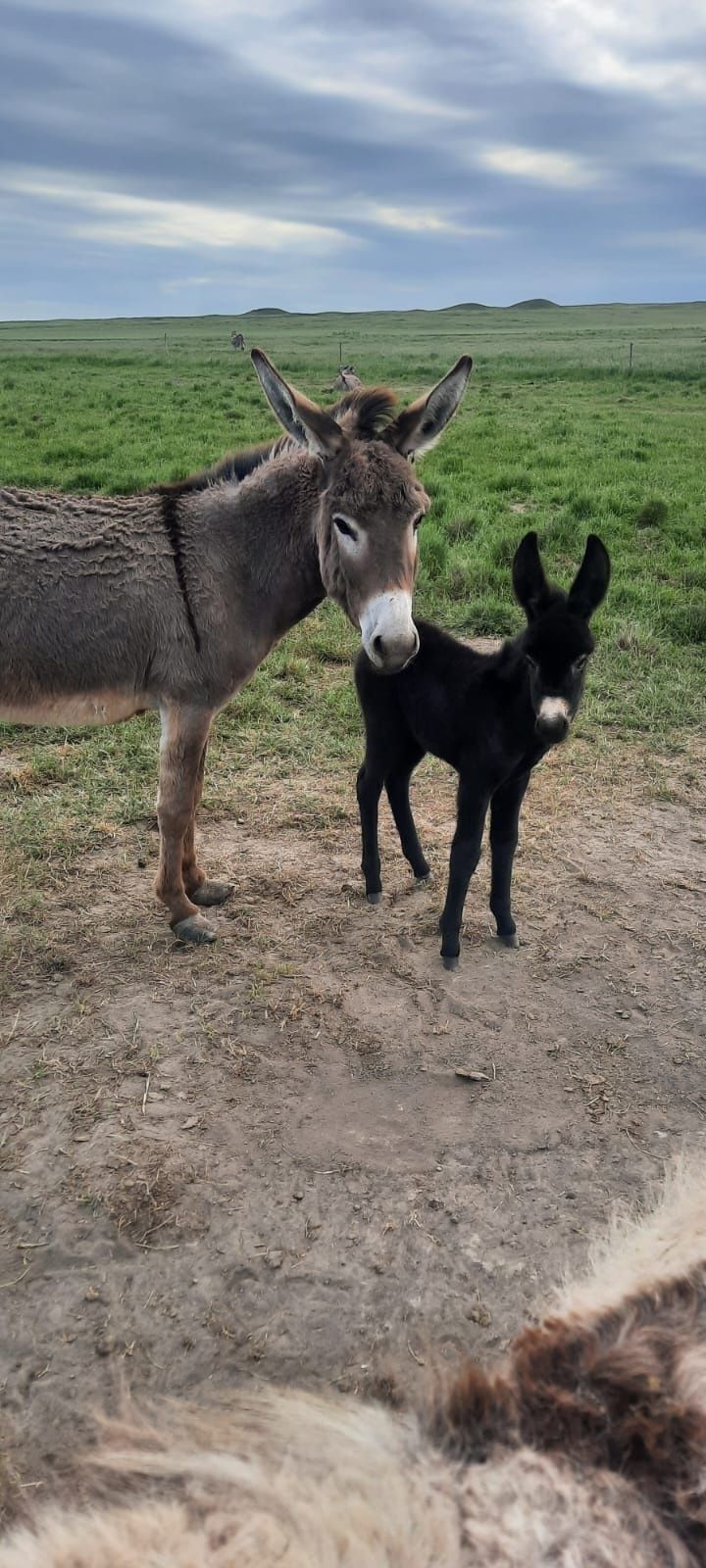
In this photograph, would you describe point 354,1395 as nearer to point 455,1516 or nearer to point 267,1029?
point 455,1516

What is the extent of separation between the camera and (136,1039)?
3521 mm

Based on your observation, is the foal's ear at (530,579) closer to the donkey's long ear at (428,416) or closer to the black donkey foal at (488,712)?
the black donkey foal at (488,712)

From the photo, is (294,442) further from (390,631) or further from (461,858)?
(461,858)

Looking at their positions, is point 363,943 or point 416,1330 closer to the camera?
point 416,1330

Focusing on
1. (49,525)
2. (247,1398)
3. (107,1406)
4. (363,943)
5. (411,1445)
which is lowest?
(107,1406)

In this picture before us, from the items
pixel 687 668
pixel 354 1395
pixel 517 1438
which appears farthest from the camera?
pixel 687 668

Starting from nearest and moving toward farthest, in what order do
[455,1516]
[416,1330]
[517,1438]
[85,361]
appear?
[455,1516], [517,1438], [416,1330], [85,361]

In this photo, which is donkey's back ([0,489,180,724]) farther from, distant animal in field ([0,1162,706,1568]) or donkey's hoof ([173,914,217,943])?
distant animal in field ([0,1162,706,1568])

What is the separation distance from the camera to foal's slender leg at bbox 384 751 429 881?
14.2 ft

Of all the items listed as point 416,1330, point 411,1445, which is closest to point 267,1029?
point 416,1330

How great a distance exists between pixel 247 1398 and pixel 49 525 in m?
3.27

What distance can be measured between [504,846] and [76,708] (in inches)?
75.8

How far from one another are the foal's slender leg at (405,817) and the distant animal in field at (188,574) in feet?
2.86

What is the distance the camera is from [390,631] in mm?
3156
